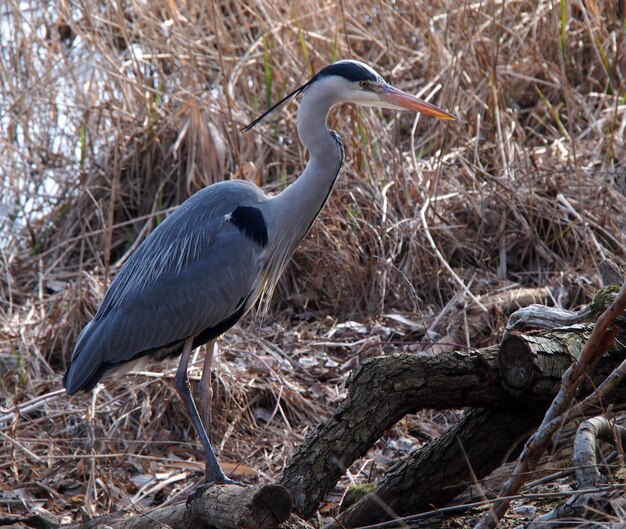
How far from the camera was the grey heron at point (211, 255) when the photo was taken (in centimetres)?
399

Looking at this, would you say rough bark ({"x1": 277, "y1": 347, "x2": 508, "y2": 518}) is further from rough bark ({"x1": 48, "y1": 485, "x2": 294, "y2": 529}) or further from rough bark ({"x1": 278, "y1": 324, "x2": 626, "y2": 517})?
rough bark ({"x1": 48, "y1": 485, "x2": 294, "y2": 529})

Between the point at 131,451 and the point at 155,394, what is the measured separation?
1.10ft

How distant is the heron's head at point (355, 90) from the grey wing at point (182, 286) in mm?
517

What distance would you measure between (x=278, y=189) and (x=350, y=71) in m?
2.14

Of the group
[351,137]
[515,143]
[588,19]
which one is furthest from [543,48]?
[351,137]

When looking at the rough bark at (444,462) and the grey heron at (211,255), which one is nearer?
the rough bark at (444,462)

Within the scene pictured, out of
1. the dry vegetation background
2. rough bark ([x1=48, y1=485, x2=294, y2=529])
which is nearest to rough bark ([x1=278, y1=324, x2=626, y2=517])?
rough bark ([x1=48, y1=485, x2=294, y2=529])

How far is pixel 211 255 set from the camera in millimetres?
4094

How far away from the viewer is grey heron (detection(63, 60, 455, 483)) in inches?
157

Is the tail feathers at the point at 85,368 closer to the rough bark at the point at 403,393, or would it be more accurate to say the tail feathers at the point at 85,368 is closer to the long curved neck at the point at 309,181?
the long curved neck at the point at 309,181

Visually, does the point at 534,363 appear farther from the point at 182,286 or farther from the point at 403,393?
the point at 182,286

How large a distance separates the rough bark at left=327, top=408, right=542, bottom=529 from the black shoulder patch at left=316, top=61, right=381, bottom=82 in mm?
1604

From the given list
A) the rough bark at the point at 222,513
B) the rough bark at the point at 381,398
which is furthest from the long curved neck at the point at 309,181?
the rough bark at the point at 222,513

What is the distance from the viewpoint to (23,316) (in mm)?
5703
